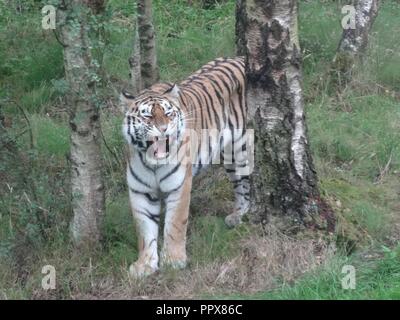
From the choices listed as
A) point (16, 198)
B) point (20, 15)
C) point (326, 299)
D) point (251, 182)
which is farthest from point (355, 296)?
point (20, 15)

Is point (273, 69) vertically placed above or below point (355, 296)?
above

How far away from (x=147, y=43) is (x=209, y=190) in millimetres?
1626

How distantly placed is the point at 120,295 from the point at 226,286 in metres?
0.72

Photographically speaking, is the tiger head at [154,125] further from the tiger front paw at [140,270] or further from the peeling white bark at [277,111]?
the tiger front paw at [140,270]

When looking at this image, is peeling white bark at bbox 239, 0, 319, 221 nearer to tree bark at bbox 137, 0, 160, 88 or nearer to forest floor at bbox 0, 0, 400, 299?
forest floor at bbox 0, 0, 400, 299

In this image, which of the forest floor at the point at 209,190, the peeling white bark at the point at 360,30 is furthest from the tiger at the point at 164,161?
the peeling white bark at the point at 360,30

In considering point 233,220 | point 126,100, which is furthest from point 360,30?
point 126,100

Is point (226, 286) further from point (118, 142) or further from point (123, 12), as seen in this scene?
point (123, 12)

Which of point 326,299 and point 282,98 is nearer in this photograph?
point 326,299

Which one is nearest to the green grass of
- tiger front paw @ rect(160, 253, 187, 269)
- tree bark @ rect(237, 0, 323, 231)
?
tree bark @ rect(237, 0, 323, 231)

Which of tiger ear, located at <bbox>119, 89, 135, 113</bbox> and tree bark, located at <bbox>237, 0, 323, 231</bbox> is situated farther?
tiger ear, located at <bbox>119, 89, 135, 113</bbox>

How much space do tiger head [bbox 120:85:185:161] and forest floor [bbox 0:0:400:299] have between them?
1.87ft

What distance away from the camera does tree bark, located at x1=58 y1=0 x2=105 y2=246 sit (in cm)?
564
